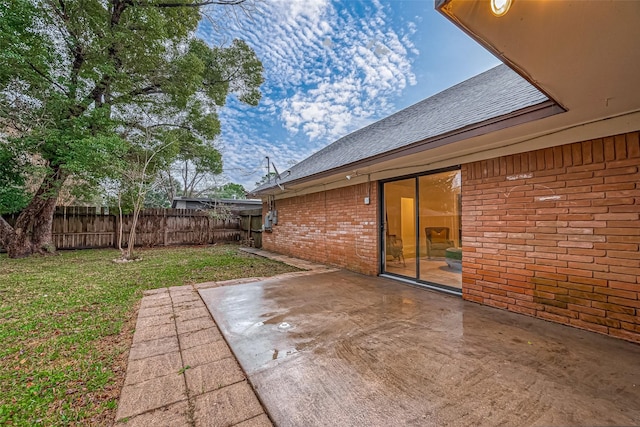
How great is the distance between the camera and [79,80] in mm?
8148

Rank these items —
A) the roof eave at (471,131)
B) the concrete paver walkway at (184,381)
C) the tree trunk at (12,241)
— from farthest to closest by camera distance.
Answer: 1. the tree trunk at (12,241)
2. the roof eave at (471,131)
3. the concrete paver walkway at (184,381)

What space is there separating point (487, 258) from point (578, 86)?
243 cm

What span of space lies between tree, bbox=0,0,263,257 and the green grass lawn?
3143 millimetres

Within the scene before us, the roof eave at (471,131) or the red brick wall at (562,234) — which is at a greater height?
the roof eave at (471,131)

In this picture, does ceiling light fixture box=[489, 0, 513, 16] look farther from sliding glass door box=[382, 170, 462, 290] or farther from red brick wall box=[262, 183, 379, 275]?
red brick wall box=[262, 183, 379, 275]

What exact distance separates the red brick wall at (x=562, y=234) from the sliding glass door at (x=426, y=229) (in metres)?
0.39

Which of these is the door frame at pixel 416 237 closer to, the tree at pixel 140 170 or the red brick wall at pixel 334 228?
the red brick wall at pixel 334 228

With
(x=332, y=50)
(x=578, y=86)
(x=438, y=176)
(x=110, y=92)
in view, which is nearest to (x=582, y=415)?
(x=578, y=86)

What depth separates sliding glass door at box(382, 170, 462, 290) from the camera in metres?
4.42

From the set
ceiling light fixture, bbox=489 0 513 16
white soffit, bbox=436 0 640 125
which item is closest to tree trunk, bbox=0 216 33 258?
white soffit, bbox=436 0 640 125

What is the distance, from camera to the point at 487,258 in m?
3.78

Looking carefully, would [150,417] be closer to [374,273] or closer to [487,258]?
[487,258]


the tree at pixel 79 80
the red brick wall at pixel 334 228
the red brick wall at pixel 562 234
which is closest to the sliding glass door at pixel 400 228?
the red brick wall at pixel 334 228

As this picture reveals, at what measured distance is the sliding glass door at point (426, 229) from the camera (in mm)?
4422
